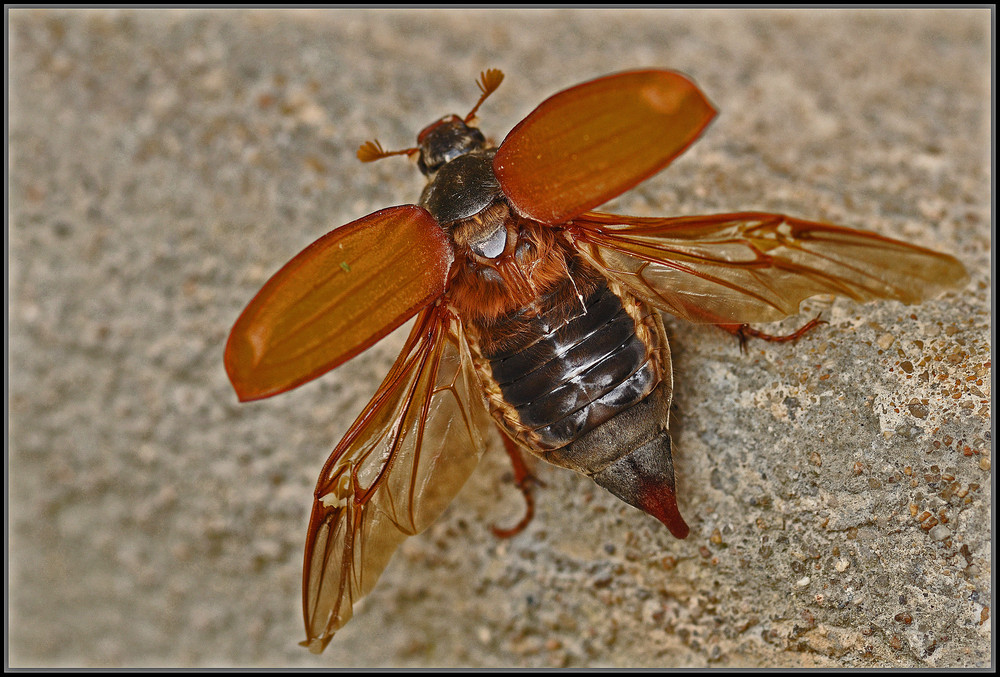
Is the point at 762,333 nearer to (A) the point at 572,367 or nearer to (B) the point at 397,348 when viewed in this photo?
(A) the point at 572,367

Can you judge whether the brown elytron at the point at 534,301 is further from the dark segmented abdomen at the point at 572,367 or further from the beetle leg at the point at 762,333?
the beetle leg at the point at 762,333

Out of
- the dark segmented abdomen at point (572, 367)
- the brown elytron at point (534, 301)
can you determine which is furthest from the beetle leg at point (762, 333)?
the dark segmented abdomen at point (572, 367)

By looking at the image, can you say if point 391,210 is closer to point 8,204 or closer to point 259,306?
point 259,306

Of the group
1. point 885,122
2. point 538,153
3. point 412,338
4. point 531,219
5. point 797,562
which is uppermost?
point 538,153

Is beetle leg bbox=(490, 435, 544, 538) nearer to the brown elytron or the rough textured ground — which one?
the rough textured ground

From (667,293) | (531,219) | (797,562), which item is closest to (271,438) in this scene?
(531,219)
